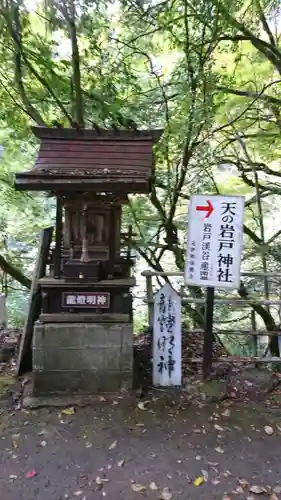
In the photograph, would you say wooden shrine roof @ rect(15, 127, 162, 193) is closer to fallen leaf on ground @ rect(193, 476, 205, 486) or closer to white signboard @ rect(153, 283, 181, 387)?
white signboard @ rect(153, 283, 181, 387)

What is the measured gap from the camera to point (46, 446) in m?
3.44

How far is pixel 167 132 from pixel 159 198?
4.84ft

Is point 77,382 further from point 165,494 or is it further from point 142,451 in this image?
point 165,494

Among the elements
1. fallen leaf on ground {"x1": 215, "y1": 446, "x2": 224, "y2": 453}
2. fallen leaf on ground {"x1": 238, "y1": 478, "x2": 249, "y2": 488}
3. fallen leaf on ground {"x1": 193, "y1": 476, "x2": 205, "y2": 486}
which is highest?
fallen leaf on ground {"x1": 215, "y1": 446, "x2": 224, "y2": 453}

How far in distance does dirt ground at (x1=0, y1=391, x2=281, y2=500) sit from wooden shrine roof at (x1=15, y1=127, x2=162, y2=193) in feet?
7.39

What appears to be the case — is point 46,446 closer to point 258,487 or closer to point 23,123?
point 258,487

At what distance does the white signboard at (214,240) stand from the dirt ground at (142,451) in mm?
1348

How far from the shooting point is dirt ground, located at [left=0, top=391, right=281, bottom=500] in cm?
296

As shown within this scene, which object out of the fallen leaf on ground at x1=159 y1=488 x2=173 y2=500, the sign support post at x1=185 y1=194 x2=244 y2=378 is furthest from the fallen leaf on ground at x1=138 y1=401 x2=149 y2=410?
the sign support post at x1=185 y1=194 x2=244 y2=378

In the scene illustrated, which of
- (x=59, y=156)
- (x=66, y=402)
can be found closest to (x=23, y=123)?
(x=59, y=156)

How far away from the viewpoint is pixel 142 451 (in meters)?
3.39

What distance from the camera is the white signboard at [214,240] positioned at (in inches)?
162

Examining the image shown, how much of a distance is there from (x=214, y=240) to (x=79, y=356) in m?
1.91

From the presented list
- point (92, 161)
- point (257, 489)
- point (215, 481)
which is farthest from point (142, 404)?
point (92, 161)
